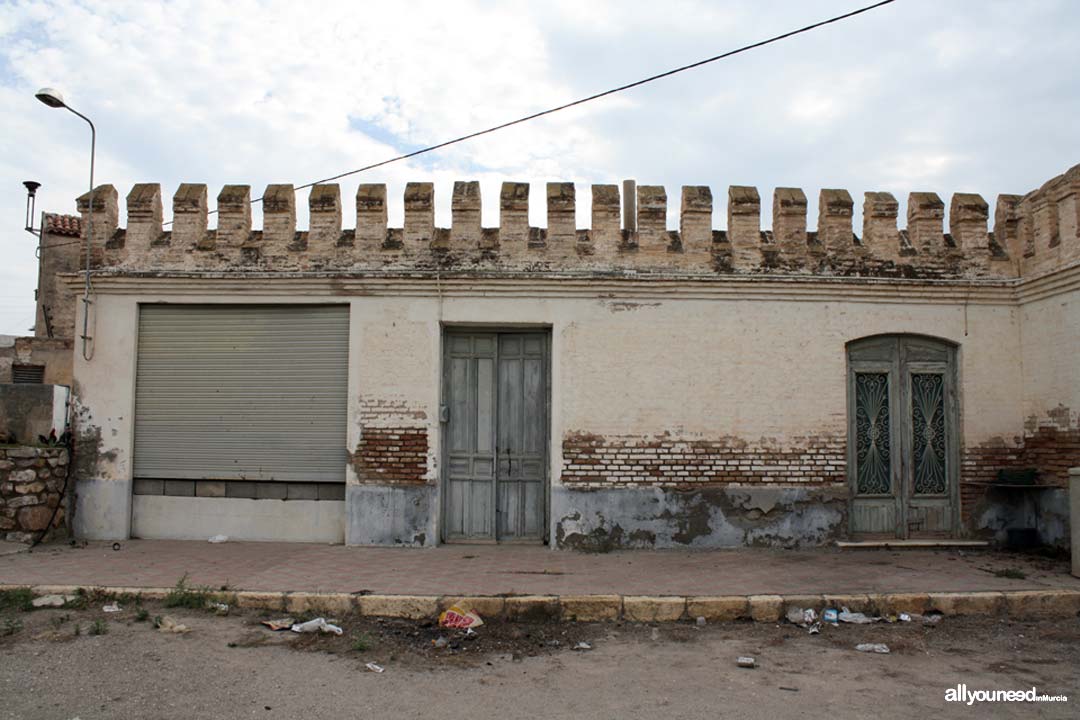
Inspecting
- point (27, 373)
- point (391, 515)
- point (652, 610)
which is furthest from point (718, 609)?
point (27, 373)

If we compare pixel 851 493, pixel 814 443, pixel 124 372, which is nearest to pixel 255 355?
pixel 124 372

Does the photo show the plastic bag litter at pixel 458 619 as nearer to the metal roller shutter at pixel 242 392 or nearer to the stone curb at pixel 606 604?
the stone curb at pixel 606 604

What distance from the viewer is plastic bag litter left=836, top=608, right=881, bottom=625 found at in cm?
636

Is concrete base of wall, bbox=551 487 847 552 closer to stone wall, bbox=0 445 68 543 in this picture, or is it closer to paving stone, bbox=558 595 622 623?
paving stone, bbox=558 595 622 623

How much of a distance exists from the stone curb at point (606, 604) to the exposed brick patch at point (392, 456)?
2.46 m

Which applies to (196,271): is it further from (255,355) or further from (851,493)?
(851,493)

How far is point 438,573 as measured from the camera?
293 inches

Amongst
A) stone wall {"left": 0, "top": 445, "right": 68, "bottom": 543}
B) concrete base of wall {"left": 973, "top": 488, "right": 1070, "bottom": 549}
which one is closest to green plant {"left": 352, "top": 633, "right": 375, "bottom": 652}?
stone wall {"left": 0, "top": 445, "right": 68, "bottom": 543}

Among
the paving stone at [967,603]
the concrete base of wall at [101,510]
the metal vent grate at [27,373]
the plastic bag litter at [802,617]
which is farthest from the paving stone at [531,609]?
the metal vent grate at [27,373]

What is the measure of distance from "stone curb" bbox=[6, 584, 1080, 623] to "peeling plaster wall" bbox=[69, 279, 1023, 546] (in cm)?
231

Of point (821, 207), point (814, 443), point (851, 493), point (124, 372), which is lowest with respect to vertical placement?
point (851, 493)

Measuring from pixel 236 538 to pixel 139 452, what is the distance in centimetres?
164

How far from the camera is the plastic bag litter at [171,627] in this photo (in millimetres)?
5832

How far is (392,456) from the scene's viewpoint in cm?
892
